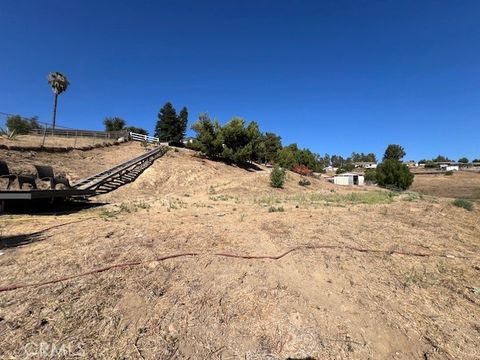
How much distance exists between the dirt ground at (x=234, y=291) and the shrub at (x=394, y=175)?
39.1 m

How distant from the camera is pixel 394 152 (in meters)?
108

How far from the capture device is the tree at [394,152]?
108m

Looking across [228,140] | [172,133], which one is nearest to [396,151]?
[172,133]

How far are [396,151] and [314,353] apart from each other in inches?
4775

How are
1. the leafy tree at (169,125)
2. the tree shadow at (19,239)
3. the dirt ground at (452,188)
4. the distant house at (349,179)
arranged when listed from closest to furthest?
the tree shadow at (19,239), the dirt ground at (452,188), the distant house at (349,179), the leafy tree at (169,125)

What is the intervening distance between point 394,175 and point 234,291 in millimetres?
45533

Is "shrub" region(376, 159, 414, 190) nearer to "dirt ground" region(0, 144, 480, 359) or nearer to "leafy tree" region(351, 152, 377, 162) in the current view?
"dirt ground" region(0, 144, 480, 359)

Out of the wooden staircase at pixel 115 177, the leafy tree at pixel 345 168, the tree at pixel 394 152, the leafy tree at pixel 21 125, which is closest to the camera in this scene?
the wooden staircase at pixel 115 177

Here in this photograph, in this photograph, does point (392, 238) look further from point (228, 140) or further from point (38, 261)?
point (228, 140)

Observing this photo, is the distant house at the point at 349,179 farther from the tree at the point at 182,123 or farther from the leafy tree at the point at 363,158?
the leafy tree at the point at 363,158

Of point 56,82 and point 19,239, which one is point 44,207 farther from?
point 56,82

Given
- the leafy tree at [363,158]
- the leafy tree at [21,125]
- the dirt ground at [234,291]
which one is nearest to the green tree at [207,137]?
the leafy tree at [21,125]

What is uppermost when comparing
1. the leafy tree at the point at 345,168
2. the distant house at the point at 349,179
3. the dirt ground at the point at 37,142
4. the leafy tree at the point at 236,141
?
the leafy tree at the point at 345,168

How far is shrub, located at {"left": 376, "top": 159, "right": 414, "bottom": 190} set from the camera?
42.3 meters
